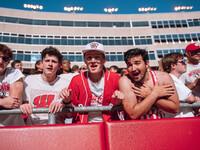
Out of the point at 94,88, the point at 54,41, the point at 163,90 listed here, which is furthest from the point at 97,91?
the point at 54,41

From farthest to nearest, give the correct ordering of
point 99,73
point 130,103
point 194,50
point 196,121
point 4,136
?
point 194,50
point 99,73
point 130,103
point 196,121
point 4,136

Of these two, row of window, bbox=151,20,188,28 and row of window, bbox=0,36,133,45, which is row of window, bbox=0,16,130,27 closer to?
row of window, bbox=0,36,133,45

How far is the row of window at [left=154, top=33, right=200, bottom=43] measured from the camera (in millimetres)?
30078

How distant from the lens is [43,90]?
2.52 meters

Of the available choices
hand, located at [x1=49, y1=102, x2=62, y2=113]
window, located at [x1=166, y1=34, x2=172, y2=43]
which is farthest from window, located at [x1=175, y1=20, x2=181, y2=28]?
hand, located at [x1=49, y1=102, x2=62, y2=113]

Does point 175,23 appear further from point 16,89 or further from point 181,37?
point 16,89

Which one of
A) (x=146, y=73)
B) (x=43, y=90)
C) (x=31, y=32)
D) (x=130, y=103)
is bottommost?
(x=130, y=103)

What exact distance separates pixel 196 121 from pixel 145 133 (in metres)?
0.57

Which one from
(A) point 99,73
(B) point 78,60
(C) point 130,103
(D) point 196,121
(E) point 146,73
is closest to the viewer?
→ (D) point 196,121

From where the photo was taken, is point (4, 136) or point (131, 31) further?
point (131, 31)

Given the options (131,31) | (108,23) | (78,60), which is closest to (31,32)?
(78,60)

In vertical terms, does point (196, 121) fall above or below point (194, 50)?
below

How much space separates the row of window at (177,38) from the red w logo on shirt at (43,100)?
3118cm

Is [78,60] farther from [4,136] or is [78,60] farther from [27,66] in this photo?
[4,136]
